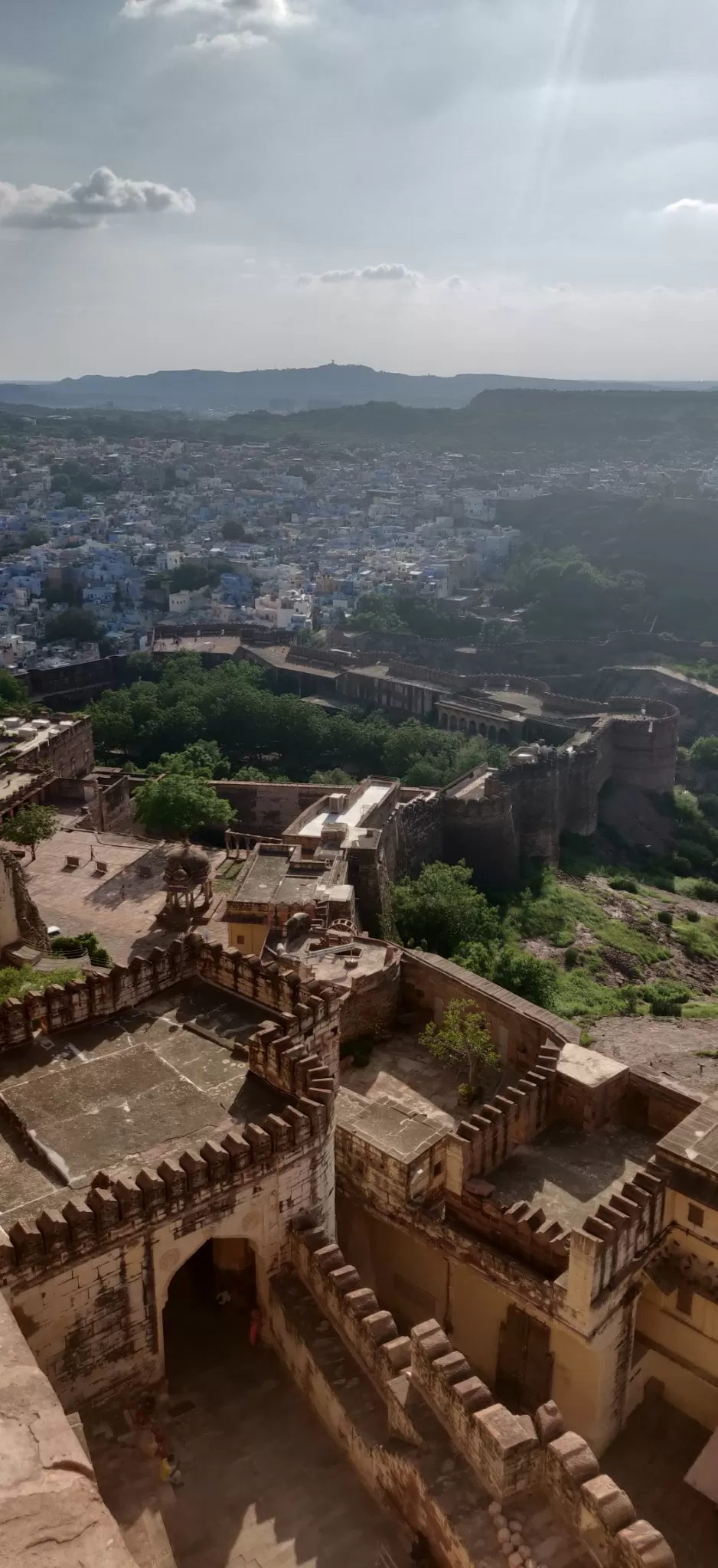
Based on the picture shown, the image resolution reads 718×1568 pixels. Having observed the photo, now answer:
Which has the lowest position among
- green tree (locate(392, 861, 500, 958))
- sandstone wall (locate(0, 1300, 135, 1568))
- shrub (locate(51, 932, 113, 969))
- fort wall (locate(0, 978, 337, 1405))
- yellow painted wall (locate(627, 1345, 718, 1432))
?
green tree (locate(392, 861, 500, 958))

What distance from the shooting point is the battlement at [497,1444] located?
8.04 metres

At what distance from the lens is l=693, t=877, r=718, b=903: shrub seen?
4225 cm

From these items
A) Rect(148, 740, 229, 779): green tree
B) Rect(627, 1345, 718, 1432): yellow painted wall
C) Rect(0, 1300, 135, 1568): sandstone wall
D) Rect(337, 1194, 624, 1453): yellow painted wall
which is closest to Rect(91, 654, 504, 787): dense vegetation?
Rect(148, 740, 229, 779): green tree

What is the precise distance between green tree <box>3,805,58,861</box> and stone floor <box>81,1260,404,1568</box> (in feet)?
72.5

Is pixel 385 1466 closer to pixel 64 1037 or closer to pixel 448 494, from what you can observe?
pixel 64 1037

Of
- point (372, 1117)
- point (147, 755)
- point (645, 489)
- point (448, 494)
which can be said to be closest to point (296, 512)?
point (448, 494)

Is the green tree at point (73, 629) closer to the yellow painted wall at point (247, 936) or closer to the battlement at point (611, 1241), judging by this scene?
the yellow painted wall at point (247, 936)

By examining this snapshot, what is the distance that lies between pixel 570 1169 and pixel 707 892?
101 ft

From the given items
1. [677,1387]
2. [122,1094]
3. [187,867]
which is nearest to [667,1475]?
[677,1387]

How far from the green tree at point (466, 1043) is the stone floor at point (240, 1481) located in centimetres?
595

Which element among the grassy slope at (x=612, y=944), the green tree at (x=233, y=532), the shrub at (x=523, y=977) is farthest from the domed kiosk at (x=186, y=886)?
the green tree at (x=233, y=532)

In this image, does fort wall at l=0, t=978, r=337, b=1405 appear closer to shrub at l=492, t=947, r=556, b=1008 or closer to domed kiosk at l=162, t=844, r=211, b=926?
shrub at l=492, t=947, r=556, b=1008

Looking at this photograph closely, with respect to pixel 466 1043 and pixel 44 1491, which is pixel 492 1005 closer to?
pixel 466 1043

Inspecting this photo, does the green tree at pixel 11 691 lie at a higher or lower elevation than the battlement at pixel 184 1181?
lower
